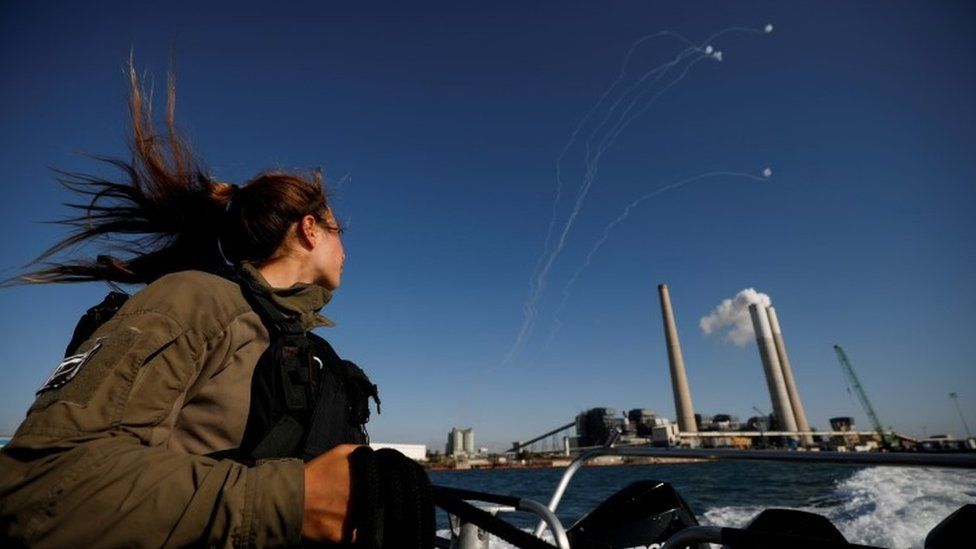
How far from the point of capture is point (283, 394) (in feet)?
5.32

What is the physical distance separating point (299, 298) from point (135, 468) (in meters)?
1.19

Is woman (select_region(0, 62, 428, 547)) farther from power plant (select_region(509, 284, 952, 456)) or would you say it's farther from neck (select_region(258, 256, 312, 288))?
power plant (select_region(509, 284, 952, 456))

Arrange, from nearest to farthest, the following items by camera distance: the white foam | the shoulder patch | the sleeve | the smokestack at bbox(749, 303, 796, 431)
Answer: the sleeve
the shoulder patch
the white foam
the smokestack at bbox(749, 303, 796, 431)

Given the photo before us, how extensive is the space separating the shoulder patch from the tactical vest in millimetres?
442

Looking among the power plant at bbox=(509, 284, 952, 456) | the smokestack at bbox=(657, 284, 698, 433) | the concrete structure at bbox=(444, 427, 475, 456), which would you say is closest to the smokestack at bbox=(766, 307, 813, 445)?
the power plant at bbox=(509, 284, 952, 456)

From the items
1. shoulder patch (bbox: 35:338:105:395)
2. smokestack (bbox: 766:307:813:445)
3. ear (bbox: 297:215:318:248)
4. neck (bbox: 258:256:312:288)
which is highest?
smokestack (bbox: 766:307:813:445)

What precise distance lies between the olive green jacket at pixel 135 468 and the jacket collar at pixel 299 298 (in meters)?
0.59

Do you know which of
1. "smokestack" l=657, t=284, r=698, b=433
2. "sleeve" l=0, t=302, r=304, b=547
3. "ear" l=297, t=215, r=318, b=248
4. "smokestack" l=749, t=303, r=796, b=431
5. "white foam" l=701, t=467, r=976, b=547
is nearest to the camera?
"sleeve" l=0, t=302, r=304, b=547

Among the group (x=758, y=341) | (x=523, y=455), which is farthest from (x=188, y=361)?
(x=523, y=455)

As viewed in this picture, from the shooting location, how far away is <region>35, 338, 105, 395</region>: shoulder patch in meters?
1.06

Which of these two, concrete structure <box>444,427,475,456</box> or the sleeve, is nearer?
the sleeve

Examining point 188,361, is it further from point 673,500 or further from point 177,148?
point 673,500

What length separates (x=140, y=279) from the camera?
2170 mm

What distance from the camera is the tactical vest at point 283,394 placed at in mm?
1507
